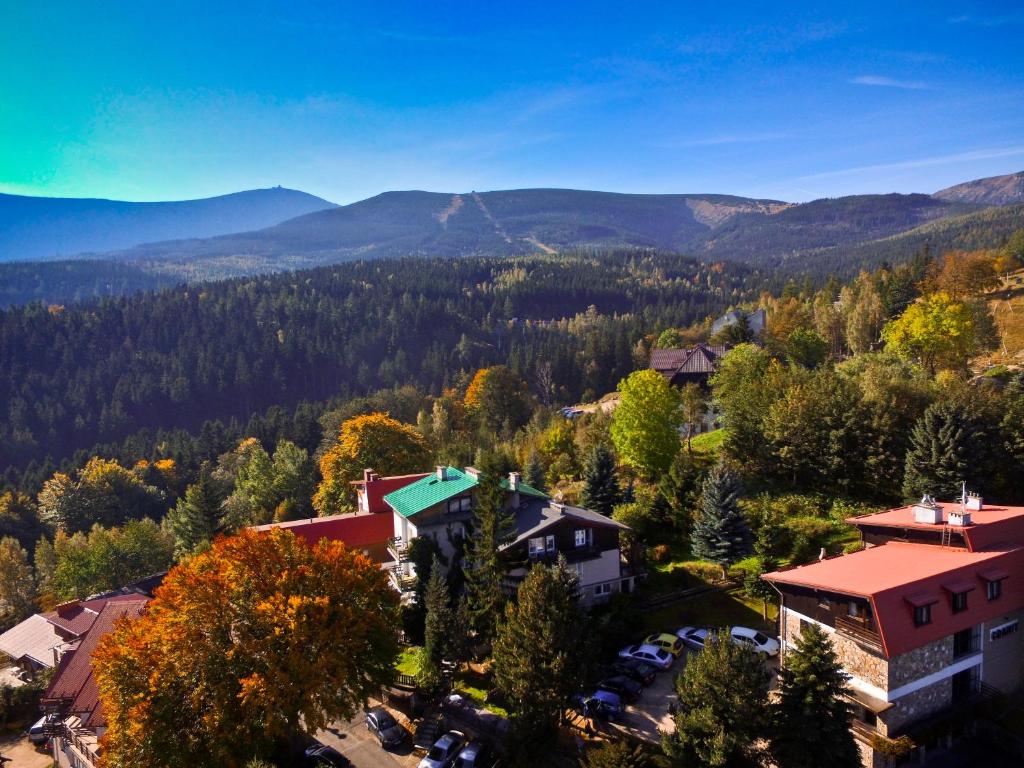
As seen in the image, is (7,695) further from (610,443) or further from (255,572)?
(610,443)

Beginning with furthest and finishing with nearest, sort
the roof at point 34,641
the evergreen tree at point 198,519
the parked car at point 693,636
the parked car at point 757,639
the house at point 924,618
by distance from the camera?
the evergreen tree at point 198,519 → the roof at point 34,641 → the parked car at point 693,636 → the parked car at point 757,639 → the house at point 924,618

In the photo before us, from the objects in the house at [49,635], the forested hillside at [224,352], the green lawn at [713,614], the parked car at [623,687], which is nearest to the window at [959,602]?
the green lawn at [713,614]

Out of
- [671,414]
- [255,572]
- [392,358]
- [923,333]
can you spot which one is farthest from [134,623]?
[392,358]

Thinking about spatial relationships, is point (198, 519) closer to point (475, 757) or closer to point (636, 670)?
point (475, 757)

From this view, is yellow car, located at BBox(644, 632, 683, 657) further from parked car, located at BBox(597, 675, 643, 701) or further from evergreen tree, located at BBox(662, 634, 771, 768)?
evergreen tree, located at BBox(662, 634, 771, 768)

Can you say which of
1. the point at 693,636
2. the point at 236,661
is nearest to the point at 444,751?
the point at 236,661

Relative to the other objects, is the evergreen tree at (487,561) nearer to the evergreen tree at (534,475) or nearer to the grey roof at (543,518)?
the grey roof at (543,518)
